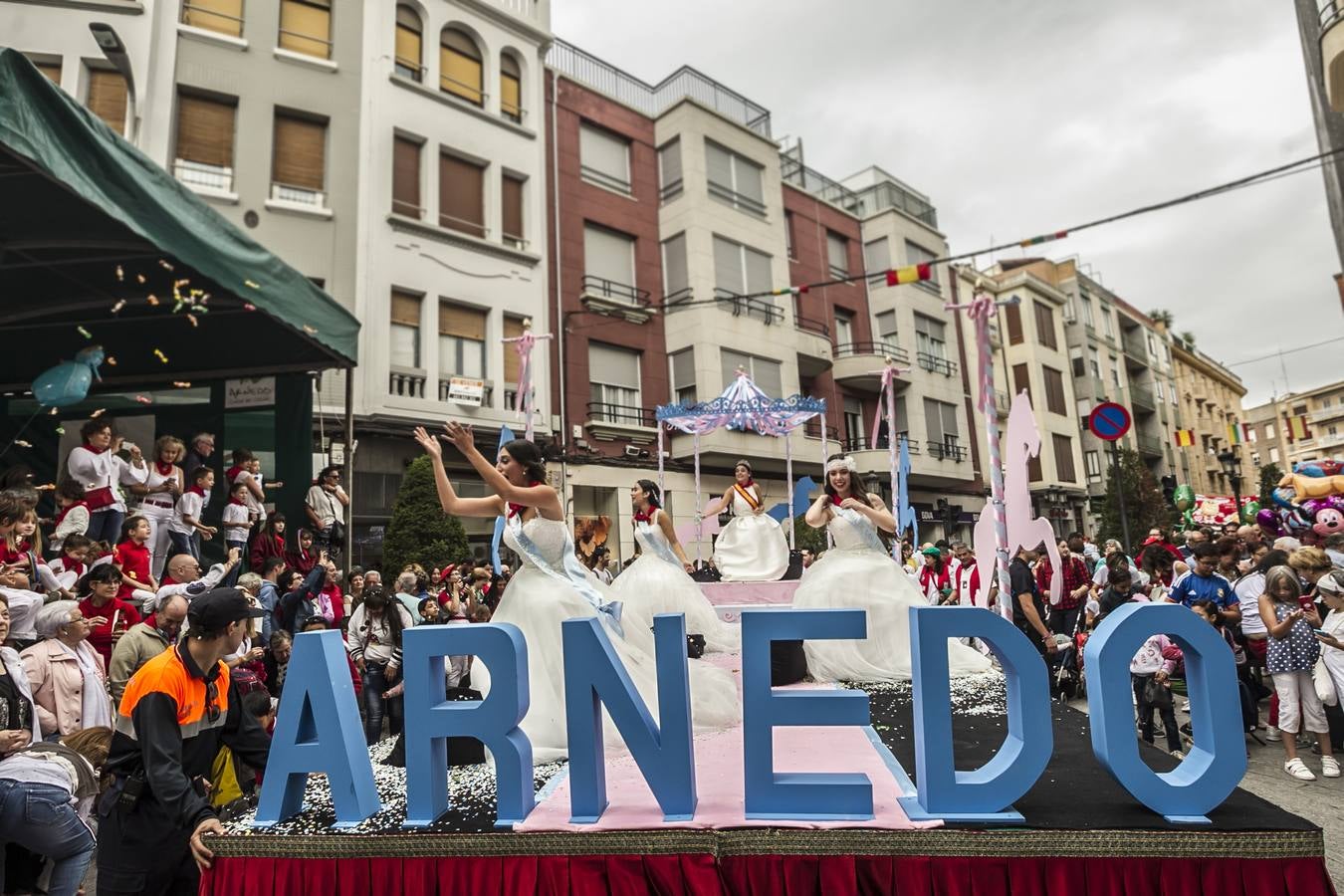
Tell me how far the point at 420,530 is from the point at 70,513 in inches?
274

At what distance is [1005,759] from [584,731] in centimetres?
161

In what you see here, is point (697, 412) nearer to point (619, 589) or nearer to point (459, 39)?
point (619, 589)

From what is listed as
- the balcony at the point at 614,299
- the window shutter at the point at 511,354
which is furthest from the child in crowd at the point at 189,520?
the balcony at the point at 614,299

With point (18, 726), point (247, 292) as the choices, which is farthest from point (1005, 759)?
point (247, 292)

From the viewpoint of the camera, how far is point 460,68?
18.6 metres

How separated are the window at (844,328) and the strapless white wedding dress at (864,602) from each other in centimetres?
2125

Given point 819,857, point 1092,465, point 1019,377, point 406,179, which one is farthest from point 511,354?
point 1092,465

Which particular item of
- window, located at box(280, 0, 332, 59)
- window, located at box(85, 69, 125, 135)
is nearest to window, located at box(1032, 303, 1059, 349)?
window, located at box(280, 0, 332, 59)

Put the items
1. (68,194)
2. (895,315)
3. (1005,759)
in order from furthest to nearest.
A: (895,315)
(68,194)
(1005,759)

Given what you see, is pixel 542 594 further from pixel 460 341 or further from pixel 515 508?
pixel 460 341

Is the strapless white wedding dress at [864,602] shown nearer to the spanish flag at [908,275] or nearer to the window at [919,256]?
the spanish flag at [908,275]

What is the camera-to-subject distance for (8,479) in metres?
7.02

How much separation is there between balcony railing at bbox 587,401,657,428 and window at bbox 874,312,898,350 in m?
11.4

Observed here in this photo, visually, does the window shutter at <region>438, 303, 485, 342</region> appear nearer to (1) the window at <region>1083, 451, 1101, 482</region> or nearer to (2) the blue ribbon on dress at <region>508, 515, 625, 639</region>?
(2) the blue ribbon on dress at <region>508, 515, 625, 639</region>
